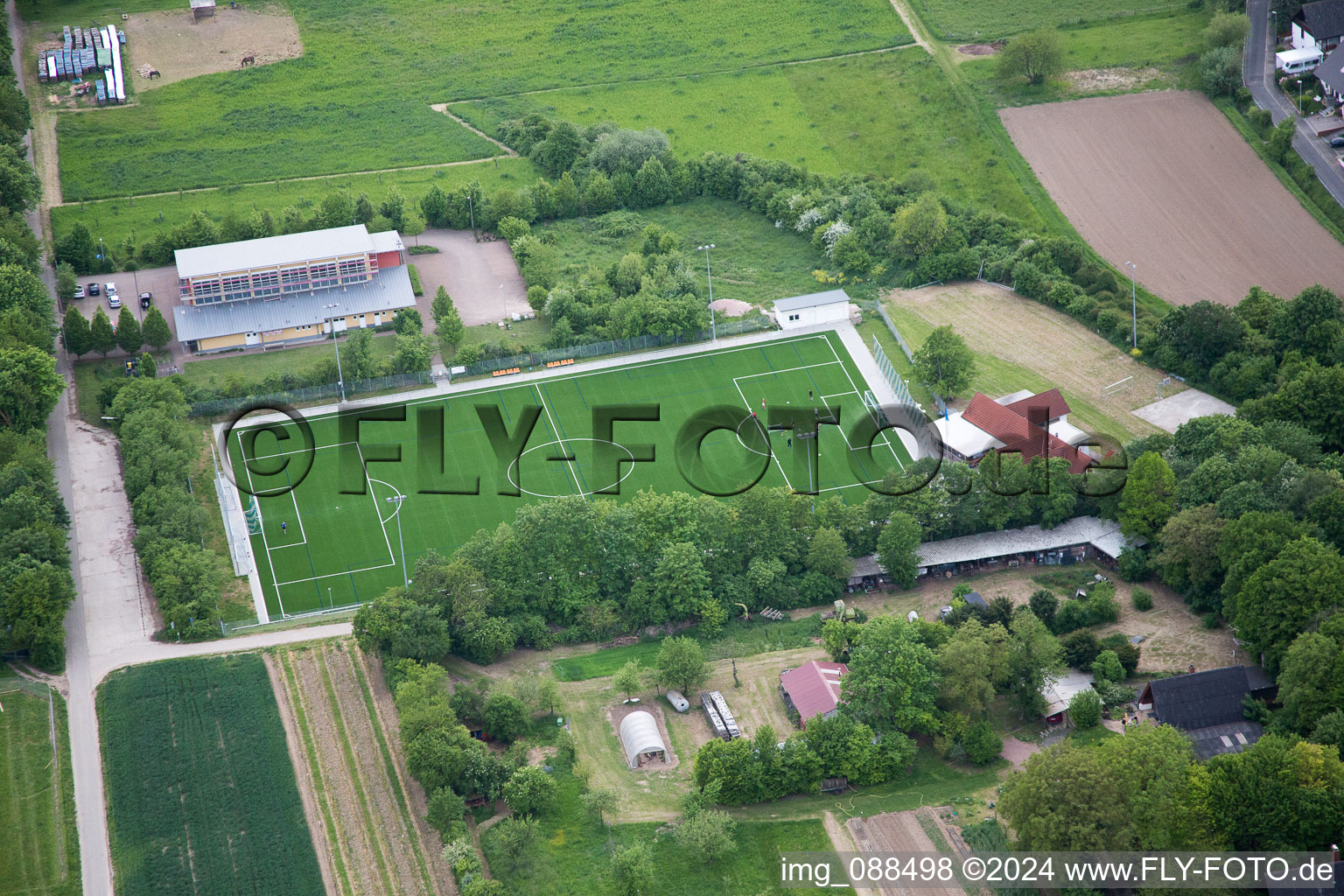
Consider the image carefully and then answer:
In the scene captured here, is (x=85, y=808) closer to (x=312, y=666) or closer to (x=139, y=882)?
(x=139, y=882)

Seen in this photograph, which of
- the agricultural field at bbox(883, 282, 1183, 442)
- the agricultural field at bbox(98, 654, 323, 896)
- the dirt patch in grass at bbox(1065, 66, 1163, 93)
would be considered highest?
the dirt patch in grass at bbox(1065, 66, 1163, 93)

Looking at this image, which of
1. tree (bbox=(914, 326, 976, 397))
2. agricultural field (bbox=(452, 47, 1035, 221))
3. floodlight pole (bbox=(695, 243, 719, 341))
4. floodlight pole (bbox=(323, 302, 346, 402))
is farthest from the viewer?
agricultural field (bbox=(452, 47, 1035, 221))

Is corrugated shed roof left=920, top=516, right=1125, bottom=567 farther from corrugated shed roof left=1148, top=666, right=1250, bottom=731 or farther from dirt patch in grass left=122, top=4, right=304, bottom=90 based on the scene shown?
dirt patch in grass left=122, top=4, right=304, bottom=90

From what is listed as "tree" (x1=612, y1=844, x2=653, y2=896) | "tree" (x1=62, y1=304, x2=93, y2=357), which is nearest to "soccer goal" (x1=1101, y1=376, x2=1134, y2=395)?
"tree" (x1=612, y1=844, x2=653, y2=896)

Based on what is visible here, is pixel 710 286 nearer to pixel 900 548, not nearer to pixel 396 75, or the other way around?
pixel 900 548

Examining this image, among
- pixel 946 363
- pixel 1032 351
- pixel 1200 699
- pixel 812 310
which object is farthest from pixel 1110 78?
pixel 1200 699
